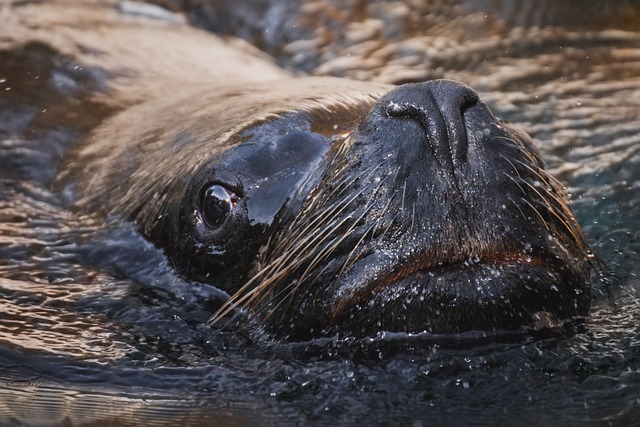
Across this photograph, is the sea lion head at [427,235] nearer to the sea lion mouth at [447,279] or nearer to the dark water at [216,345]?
the sea lion mouth at [447,279]

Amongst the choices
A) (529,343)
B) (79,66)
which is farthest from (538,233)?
(79,66)

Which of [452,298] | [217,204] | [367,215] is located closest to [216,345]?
[217,204]

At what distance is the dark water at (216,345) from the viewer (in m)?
3.42

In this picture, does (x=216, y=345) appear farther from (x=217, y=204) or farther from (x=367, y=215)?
(x=367, y=215)

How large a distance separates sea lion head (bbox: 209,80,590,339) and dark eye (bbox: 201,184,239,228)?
1.16 ft

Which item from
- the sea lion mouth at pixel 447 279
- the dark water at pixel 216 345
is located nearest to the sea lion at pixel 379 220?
the sea lion mouth at pixel 447 279

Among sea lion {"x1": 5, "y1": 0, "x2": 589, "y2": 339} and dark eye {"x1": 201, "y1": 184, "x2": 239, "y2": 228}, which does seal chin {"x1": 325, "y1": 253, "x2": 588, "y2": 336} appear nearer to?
sea lion {"x1": 5, "y1": 0, "x2": 589, "y2": 339}

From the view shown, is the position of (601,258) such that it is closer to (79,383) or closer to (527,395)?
(527,395)

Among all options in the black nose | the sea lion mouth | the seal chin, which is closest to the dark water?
the seal chin

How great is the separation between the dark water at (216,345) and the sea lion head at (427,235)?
4.5 inches

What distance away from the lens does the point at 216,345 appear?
13.0ft

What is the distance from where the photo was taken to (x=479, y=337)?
368cm

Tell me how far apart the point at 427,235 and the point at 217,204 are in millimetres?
941

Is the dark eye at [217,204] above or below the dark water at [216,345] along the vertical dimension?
above
